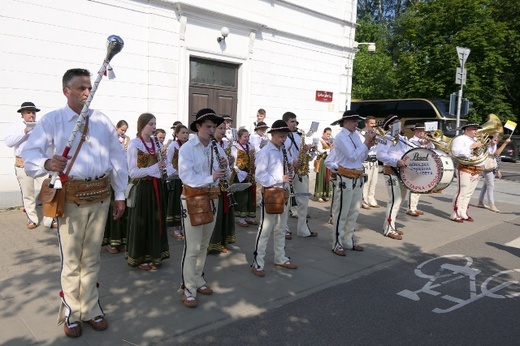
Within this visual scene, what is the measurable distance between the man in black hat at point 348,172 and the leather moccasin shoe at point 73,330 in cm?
403

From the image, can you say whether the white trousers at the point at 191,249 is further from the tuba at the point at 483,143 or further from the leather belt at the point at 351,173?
the tuba at the point at 483,143

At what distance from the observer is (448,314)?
4691 millimetres

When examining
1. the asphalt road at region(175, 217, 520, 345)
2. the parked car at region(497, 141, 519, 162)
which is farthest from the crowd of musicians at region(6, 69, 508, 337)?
the parked car at region(497, 141, 519, 162)

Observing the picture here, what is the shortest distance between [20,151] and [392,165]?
21.2 ft

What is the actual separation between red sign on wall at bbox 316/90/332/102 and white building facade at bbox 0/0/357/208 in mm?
36

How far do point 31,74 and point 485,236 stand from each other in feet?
32.5

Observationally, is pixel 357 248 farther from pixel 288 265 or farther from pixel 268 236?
pixel 268 236

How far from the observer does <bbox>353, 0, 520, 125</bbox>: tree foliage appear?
27.4m

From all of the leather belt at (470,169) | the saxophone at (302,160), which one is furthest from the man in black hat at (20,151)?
the leather belt at (470,169)

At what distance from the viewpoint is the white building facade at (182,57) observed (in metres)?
8.88

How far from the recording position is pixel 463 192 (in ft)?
31.3

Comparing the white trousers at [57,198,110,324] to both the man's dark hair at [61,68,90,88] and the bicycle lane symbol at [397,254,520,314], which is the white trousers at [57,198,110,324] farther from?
the bicycle lane symbol at [397,254,520,314]

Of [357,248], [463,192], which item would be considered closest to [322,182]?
[463,192]

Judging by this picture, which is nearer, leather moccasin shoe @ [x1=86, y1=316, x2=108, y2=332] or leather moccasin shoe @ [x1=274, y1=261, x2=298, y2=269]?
leather moccasin shoe @ [x1=86, y1=316, x2=108, y2=332]
